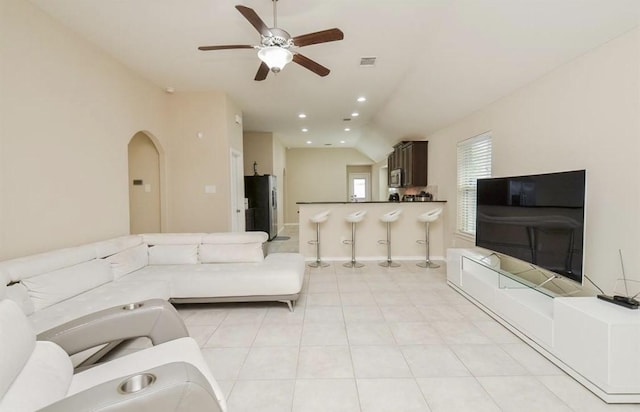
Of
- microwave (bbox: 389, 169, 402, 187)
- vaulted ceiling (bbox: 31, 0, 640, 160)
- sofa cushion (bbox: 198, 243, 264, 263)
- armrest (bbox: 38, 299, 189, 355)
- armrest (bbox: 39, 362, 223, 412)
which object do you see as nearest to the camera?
armrest (bbox: 39, 362, 223, 412)

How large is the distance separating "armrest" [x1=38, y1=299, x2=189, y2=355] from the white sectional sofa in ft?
Answer: 1.65

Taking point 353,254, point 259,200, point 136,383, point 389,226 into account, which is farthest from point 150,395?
point 259,200

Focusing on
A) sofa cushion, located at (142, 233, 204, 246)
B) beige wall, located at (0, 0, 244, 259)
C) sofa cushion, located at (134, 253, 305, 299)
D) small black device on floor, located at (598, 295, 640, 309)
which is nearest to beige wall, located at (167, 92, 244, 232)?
beige wall, located at (0, 0, 244, 259)

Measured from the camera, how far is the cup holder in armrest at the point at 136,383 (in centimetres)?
100

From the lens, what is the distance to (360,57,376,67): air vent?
379 centimetres

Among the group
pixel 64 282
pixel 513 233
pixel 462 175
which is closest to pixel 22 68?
pixel 64 282

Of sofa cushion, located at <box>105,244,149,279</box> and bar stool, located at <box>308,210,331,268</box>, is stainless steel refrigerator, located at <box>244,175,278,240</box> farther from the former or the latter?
sofa cushion, located at <box>105,244,149,279</box>

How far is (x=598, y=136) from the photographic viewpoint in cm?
242

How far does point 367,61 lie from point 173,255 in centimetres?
338

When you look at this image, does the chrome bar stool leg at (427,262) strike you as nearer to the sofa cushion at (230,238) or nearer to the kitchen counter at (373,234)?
the kitchen counter at (373,234)

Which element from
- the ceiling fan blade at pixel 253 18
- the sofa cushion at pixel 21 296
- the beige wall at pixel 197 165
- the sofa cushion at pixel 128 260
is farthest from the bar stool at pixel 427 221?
the sofa cushion at pixel 21 296

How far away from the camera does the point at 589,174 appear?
8.27 ft

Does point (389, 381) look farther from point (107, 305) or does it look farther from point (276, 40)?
point (276, 40)

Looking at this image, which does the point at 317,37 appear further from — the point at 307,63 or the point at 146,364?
the point at 146,364
